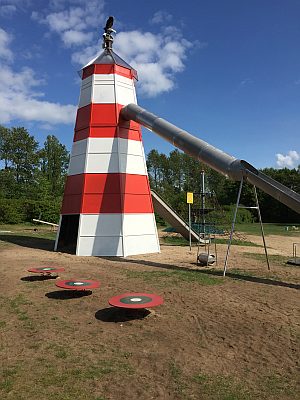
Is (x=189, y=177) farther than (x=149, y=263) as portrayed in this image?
Yes

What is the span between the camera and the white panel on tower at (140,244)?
19248 millimetres

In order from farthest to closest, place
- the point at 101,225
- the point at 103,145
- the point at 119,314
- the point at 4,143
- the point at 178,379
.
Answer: the point at 4,143
the point at 103,145
the point at 101,225
the point at 119,314
the point at 178,379

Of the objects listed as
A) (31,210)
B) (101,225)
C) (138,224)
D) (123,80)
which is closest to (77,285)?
(101,225)

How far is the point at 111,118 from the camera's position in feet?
67.3

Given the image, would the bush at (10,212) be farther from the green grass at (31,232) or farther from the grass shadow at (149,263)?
the grass shadow at (149,263)

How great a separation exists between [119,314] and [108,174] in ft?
38.1

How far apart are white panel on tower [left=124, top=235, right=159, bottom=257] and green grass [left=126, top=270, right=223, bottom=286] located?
4.74 metres

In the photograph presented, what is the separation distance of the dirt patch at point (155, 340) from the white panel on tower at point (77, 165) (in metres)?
8.19

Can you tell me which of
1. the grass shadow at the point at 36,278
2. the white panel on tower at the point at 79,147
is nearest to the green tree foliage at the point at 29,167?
the white panel on tower at the point at 79,147

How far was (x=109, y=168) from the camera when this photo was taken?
1995cm

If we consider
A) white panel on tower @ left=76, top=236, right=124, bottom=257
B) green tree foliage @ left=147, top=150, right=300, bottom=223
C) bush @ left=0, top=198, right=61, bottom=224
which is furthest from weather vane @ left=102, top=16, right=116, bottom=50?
green tree foliage @ left=147, top=150, right=300, bottom=223

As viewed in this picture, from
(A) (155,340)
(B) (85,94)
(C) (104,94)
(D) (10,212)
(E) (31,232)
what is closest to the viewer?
(A) (155,340)

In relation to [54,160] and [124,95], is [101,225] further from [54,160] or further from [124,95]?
[54,160]

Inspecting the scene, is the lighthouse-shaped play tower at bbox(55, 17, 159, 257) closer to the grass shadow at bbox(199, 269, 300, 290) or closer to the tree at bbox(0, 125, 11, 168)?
the grass shadow at bbox(199, 269, 300, 290)
